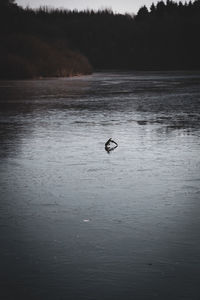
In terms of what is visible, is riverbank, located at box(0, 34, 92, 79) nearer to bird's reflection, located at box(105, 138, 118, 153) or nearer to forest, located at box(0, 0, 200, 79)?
forest, located at box(0, 0, 200, 79)

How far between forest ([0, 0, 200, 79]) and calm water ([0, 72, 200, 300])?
4331 centimetres

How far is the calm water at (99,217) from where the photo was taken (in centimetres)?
423

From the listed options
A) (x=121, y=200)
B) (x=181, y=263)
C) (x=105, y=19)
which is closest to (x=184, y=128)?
(x=121, y=200)

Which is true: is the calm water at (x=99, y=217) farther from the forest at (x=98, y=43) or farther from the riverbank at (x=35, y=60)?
the forest at (x=98, y=43)

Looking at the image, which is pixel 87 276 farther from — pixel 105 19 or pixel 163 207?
pixel 105 19

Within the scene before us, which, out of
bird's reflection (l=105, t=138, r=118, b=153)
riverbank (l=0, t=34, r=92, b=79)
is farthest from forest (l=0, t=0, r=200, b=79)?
bird's reflection (l=105, t=138, r=118, b=153)

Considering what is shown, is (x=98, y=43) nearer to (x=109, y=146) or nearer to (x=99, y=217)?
(x=109, y=146)

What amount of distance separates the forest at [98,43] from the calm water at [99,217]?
4331 centimetres

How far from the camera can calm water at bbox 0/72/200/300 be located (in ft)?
13.9

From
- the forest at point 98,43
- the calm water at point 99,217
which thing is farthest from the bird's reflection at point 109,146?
the forest at point 98,43

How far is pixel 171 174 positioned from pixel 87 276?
168 inches

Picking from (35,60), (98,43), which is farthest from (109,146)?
(98,43)

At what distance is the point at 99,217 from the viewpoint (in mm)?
6016

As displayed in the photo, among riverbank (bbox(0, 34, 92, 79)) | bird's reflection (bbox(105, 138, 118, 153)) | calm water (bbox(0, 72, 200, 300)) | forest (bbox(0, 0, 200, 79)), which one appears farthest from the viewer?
forest (bbox(0, 0, 200, 79))
